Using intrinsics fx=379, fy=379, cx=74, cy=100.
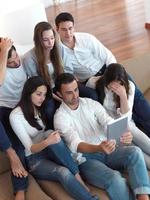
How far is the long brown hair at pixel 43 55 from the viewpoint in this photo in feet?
8.74

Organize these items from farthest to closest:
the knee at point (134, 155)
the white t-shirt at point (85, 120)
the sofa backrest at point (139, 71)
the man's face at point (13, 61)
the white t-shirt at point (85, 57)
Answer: the sofa backrest at point (139, 71), the white t-shirt at point (85, 57), the man's face at point (13, 61), the white t-shirt at point (85, 120), the knee at point (134, 155)

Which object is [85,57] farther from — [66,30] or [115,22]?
[115,22]

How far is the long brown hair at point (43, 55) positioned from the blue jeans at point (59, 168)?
604mm

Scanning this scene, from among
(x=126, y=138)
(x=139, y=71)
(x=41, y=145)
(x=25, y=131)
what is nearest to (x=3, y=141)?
(x=25, y=131)

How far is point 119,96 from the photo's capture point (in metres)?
2.58

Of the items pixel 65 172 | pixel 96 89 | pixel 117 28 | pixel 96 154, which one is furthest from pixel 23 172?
pixel 117 28

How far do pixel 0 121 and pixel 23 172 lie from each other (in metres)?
0.36

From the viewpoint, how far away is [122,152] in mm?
2367

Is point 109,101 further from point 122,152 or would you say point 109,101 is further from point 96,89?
point 122,152

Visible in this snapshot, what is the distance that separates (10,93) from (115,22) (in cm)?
323

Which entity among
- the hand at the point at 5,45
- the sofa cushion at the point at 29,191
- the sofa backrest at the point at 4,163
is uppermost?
the hand at the point at 5,45

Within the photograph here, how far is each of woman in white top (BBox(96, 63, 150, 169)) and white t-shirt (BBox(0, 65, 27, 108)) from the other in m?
0.57

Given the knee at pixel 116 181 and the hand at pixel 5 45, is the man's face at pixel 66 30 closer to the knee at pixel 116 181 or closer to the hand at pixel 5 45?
the hand at pixel 5 45

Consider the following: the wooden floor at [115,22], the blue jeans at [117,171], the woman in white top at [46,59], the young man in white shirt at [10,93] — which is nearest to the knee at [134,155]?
the blue jeans at [117,171]
